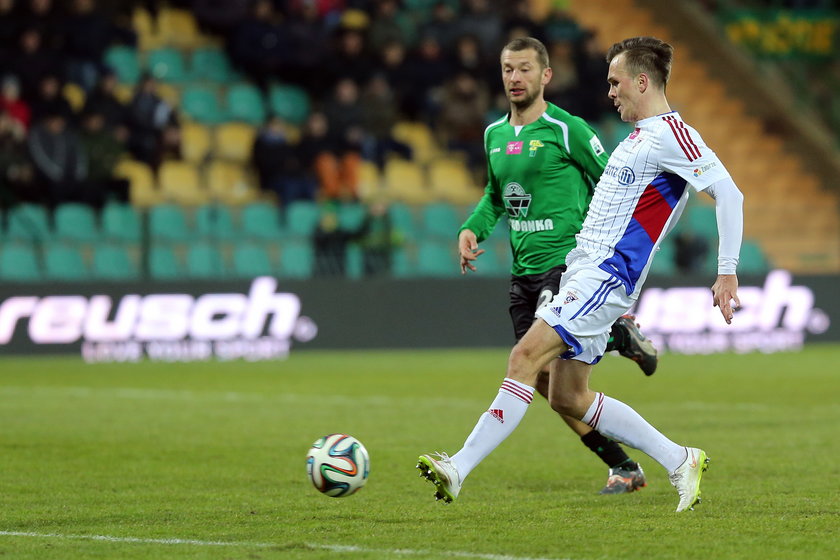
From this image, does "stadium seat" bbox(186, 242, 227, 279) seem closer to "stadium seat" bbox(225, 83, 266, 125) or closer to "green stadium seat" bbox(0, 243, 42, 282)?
"green stadium seat" bbox(0, 243, 42, 282)

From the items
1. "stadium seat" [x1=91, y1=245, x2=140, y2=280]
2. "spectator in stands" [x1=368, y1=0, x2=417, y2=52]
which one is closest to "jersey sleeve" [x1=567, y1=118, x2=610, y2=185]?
"stadium seat" [x1=91, y1=245, x2=140, y2=280]

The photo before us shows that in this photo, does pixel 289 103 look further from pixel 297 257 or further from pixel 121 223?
pixel 121 223

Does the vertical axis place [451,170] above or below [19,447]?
above

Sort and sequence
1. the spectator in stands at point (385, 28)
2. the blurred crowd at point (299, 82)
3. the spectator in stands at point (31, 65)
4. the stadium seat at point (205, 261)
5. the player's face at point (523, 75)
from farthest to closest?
the spectator in stands at point (385, 28), the spectator in stands at point (31, 65), the stadium seat at point (205, 261), the blurred crowd at point (299, 82), the player's face at point (523, 75)

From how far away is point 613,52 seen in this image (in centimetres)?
683

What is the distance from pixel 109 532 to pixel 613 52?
3.10 meters

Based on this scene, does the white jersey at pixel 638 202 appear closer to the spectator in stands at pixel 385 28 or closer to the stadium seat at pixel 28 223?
the stadium seat at pixel 28 223

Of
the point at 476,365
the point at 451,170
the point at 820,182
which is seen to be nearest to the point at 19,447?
the point at 476,365

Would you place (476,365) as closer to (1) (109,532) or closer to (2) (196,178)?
(2) (196,178)

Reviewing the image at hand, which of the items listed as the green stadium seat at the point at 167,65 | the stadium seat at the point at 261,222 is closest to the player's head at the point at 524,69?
the stadium seat at the point at 261,222

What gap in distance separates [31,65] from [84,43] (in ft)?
3.55

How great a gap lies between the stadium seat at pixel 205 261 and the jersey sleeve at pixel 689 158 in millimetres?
12881

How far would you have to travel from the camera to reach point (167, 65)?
72.9 ft

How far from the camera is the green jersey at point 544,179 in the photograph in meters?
7.90
